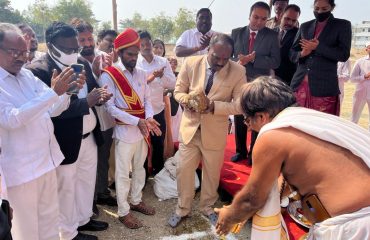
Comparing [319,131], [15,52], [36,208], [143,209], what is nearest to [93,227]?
[143,209]

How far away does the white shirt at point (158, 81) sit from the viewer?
4.58 metres

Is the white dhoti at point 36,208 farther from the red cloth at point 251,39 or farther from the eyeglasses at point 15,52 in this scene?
the red cloth at point 251,39

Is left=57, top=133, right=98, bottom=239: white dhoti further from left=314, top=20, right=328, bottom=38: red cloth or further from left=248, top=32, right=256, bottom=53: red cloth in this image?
left=314, top=20, right=328, bottom=38: red cloth

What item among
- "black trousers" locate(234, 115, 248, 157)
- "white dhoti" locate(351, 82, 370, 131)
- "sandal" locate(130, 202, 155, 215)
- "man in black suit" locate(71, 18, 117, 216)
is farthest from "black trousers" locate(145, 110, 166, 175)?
"white dhoti" locate(351, 82, 370, 131)

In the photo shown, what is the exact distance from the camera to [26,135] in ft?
7.92

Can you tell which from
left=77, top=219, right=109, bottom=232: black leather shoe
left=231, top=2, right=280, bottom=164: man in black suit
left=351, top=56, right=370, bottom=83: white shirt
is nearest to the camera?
left=77, top=219, right=109, bottom=232: black leather shoe

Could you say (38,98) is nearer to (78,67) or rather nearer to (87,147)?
(78,67)

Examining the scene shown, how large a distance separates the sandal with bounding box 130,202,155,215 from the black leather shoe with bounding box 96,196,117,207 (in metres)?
0.29

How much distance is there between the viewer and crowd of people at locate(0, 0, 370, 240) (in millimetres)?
1739

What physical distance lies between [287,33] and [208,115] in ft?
6.48

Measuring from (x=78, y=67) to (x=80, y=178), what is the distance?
1308 millimetres

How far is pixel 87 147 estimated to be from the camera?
3.27m

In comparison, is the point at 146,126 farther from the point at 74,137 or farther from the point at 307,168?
the point at 307,168

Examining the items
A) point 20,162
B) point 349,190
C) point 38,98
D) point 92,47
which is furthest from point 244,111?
point 92,47
